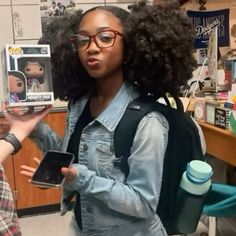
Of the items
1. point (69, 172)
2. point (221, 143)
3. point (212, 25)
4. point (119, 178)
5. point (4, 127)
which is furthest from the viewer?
point (212, 25)

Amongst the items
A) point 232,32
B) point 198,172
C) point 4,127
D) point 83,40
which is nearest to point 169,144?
point 198,172

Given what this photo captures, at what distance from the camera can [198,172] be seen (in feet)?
3.65

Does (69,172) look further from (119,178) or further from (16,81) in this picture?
(16,81)

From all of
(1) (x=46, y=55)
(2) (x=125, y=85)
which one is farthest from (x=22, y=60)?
(2) (x=125, y=85)

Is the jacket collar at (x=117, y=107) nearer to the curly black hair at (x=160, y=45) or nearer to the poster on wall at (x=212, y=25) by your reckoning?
the curly black hair at (x=160, y=45)

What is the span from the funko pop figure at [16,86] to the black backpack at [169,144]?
0.28 meters

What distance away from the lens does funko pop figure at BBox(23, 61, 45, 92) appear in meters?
1.08

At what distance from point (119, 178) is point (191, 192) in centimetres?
22

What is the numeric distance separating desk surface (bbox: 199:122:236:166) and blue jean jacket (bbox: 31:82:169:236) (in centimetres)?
116

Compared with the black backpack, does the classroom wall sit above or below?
above

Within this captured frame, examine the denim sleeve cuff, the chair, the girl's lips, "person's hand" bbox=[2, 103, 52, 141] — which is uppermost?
the girl's lips

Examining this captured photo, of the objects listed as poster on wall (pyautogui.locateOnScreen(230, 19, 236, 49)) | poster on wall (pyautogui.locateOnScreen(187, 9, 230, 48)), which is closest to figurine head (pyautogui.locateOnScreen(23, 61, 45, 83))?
poster on wall (pyautogui.locateOnScreen(187, 9, 230, 48))

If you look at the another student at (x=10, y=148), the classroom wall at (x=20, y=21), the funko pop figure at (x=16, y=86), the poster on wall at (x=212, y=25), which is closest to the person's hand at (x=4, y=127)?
the another student at (x=10, y=148)

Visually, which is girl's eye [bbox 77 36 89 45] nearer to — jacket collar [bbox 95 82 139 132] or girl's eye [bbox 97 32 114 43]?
girl's eye [bbox 97 32 114 43]
